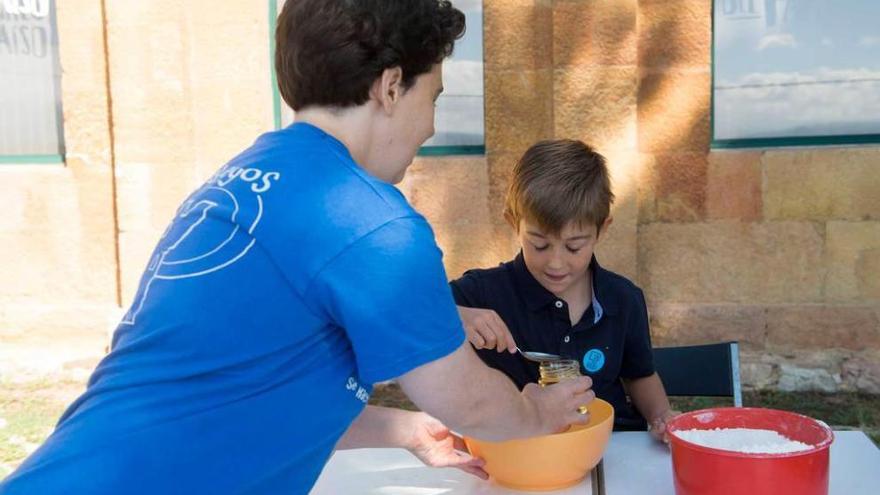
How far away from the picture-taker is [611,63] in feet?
14.1

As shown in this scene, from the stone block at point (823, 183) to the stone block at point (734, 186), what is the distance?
5cm

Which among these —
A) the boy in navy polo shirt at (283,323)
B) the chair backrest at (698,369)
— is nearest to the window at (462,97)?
the chair backrest at (698,369)

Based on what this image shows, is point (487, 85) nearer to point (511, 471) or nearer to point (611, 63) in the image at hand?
point (611, 63)

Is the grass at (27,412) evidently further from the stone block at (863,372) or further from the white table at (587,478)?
the stone block at (863,372)

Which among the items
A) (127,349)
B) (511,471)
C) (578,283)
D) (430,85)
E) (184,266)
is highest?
(430,85)

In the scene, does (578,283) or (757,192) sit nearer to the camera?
(578,283)

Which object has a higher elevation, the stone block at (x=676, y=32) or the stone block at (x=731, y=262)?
the stone block at (x=676, y=32)

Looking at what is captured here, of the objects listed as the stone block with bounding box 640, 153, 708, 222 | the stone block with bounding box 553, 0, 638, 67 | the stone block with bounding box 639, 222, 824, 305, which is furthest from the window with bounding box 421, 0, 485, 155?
the stone block with bounding box 639, 222, 824, 305

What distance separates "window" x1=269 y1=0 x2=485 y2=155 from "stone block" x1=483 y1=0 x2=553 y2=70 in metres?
0.19

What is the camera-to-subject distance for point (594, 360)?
92.5 inches

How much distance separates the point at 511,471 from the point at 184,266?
77 cm

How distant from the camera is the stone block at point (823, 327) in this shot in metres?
4.40

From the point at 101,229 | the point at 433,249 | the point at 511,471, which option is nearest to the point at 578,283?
the point at 511,471

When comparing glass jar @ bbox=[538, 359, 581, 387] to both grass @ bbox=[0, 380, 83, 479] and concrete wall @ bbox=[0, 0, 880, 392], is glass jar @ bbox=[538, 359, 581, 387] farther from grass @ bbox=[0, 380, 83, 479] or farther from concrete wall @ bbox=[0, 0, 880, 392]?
grass @ bbox=[0, 380, 83, 479]
